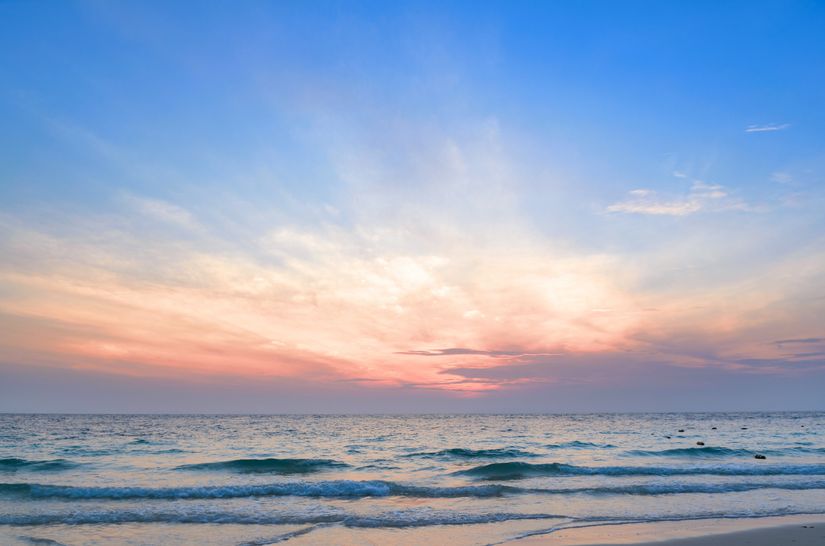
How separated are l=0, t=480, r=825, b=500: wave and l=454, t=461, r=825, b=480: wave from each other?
12.6 feet

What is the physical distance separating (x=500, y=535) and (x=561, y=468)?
16806 millimetres

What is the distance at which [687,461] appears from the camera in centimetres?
3266

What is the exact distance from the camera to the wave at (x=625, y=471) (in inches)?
1037

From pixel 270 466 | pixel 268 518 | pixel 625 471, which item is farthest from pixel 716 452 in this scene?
pixel 268 518

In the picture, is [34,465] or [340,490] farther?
[34,465]

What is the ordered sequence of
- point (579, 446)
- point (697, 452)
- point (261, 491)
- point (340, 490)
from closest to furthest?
1. point (261, 491)
2. point (340, 490)
3. point (697, 452)
4. point (579, 446)

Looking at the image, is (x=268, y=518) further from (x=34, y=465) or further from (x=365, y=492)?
(x=34, y=465)

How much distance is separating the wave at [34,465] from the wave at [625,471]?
2248cm

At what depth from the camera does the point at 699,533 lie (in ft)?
45.3

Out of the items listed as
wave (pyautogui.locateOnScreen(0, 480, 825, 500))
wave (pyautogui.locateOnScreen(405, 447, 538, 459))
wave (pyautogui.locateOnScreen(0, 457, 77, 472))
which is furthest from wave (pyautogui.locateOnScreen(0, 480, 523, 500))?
wave (pyautogui.locateOnScreen(405, 447, 538, 459))

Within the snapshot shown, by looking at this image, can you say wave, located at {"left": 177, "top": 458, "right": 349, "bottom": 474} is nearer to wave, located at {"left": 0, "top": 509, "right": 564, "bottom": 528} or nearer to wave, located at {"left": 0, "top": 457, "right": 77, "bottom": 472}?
wave, located at {"left": 0, "top": 457, "right": 77, "bottom": 472}

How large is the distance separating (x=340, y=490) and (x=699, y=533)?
45.1 feet

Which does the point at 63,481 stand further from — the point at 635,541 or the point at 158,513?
the point at 635,541

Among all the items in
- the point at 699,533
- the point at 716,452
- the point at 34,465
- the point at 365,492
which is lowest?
the point at 34,465
